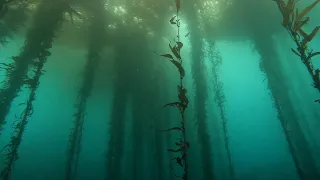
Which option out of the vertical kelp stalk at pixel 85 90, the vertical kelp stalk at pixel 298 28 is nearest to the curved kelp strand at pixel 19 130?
the vertical kelp stalk at pixel 85 90

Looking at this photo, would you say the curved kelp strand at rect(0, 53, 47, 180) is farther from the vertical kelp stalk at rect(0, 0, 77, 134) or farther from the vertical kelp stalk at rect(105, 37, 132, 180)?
the vertical kelp stalk at rect(105, 37, 132, 180)

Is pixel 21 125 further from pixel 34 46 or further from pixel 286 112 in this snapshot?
pixel 286 112

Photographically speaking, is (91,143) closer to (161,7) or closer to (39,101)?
(39,101)

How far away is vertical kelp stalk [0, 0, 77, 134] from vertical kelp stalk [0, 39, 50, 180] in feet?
1.03

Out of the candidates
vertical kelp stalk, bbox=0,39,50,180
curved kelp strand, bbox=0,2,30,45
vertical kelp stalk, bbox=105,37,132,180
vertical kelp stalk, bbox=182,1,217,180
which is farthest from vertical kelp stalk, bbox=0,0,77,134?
vertical kelp stalk, bbox=182,1,217,180

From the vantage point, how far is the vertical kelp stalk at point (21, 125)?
887 cm

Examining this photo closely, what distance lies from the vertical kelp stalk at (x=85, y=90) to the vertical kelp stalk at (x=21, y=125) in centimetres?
608

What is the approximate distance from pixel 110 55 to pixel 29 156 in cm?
4019

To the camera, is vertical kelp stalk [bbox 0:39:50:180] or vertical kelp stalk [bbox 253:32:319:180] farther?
vertical kelp stalk [bbox 253:32:319:180]

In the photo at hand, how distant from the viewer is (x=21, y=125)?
33.2 feet

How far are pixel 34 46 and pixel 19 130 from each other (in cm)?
505

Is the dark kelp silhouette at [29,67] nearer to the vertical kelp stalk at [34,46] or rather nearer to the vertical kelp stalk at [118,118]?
the vertical kelp stalk at [34,46]

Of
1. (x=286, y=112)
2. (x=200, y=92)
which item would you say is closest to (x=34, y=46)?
(x=200, y=92)

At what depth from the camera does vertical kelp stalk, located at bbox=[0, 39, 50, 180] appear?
8867 millimetres
